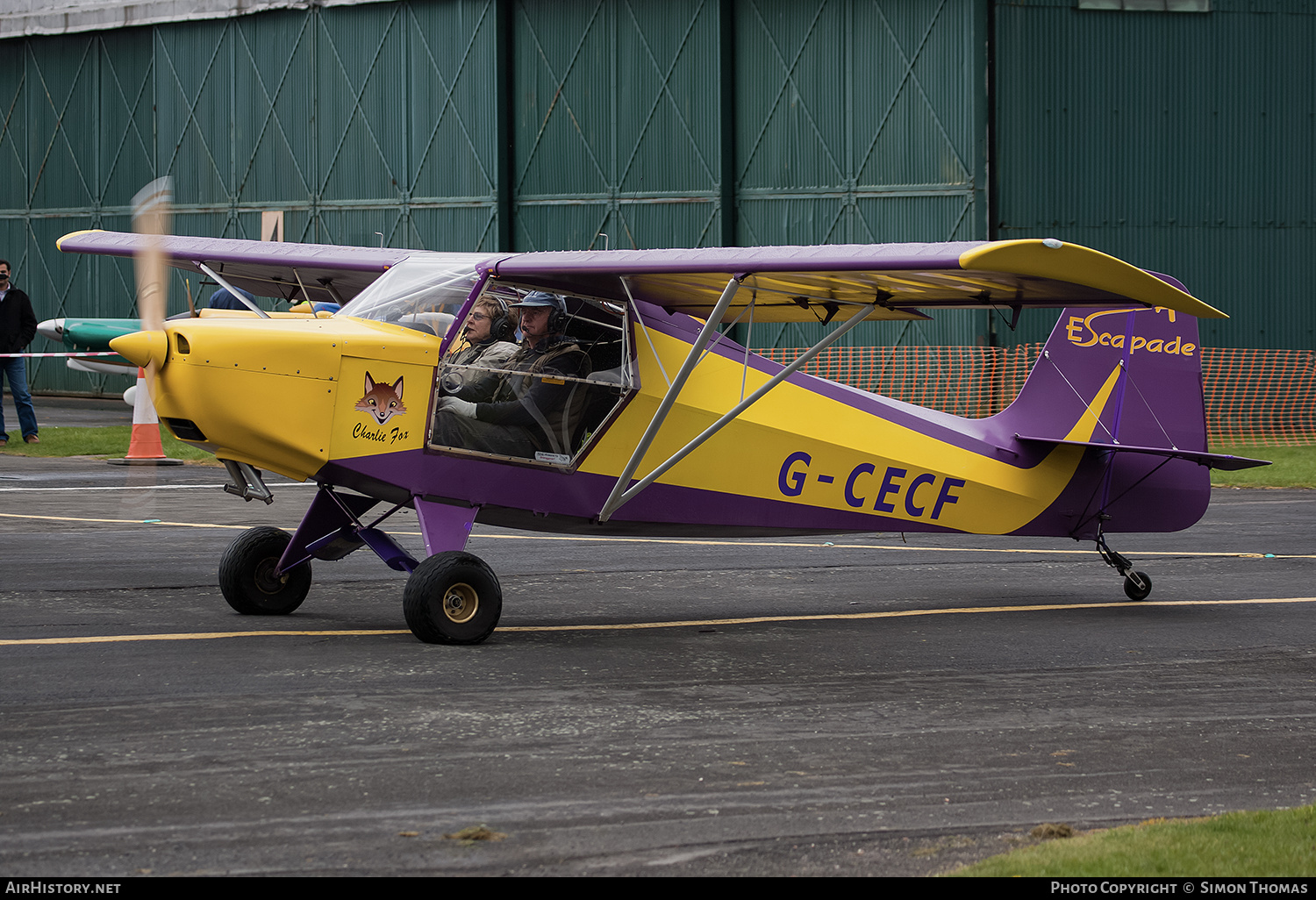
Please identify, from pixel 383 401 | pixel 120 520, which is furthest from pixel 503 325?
pixel 120 520

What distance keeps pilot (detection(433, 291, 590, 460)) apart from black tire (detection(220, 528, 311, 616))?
1519 mm

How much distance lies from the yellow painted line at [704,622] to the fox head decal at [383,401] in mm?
1336

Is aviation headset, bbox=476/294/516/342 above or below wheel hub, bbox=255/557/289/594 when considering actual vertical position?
above

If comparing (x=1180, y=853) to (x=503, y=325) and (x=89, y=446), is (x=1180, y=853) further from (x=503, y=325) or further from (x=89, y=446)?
(x=89, y=446)

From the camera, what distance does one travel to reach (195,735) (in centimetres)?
655

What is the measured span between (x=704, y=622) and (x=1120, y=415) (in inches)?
143

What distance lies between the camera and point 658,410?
30.7ft

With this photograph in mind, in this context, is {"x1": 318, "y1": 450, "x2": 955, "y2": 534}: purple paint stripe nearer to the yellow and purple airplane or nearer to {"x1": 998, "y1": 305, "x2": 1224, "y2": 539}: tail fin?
the yellow and purple airplane

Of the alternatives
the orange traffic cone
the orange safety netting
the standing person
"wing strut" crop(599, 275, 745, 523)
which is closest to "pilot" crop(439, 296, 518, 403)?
"wing strut" crop(599, 275, 745, 523)

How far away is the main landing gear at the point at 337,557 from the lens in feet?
28.6

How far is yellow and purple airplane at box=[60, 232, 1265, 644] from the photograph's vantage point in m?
8.47

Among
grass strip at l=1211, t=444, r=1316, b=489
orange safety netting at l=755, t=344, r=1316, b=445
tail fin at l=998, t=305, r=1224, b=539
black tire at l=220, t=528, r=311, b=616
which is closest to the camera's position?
black tire at l=220, t=528, r=311, b=616

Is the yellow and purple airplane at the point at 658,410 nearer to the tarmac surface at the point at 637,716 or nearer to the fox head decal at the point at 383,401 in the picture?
the fox head decal at the point at 383,401
